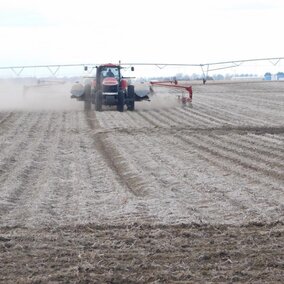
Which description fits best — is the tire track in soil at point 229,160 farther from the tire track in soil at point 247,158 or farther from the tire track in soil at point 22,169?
the tire track in soil at point 22,169

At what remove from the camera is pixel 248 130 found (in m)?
21.9

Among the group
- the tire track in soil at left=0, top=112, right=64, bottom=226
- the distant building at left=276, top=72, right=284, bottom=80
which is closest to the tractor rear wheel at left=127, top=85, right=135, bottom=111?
the tire track in soil at left=0, top=112, right=64, bottom=226

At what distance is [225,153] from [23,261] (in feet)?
32.2

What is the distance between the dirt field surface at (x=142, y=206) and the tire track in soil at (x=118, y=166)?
2 centimetres

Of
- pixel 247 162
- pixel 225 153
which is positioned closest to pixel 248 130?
pixel 225 153

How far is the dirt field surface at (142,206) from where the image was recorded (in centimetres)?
667

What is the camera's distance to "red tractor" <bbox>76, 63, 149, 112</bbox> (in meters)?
31.3

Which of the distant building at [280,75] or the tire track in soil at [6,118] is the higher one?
the tire track in soil at [6,118]

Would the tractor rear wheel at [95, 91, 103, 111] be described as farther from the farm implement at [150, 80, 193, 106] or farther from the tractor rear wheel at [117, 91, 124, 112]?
the farm implement at [150, 80, 193, 106]

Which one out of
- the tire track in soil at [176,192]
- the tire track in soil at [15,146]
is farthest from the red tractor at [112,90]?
the tire track in soil at [176,192]

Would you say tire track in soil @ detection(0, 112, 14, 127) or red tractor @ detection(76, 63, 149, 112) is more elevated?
red tractor @ detection(76, 63, 149, 112)

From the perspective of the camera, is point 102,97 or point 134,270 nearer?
point 134,270

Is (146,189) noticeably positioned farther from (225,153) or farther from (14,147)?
(14,147)

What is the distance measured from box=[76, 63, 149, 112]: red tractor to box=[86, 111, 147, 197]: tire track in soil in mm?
8520
